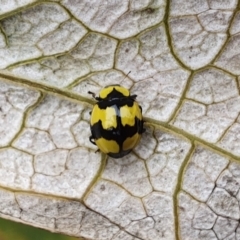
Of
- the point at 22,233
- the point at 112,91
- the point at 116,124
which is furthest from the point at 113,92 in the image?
the point at 22,233

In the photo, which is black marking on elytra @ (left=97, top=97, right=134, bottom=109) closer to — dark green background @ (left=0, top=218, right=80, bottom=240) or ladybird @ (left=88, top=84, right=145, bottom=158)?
ladybird @ (left=88, top=84, right=145, bottom=158)

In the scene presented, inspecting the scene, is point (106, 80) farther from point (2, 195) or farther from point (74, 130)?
point (2, 195)

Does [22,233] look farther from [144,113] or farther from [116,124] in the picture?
[144,113]

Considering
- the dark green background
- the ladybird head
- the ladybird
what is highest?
the ladybird head

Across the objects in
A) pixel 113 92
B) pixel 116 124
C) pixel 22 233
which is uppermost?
pixel 113 92

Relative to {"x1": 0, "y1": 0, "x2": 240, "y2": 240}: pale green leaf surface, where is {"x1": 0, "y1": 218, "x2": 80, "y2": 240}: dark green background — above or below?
below

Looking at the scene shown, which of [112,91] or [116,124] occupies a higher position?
[112,91]

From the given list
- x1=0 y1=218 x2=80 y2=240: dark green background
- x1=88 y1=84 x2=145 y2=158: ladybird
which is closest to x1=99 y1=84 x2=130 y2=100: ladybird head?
x1=88 y1=84 x2=145 y2=158: ladybird

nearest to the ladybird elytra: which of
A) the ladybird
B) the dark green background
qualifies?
the ladybird
